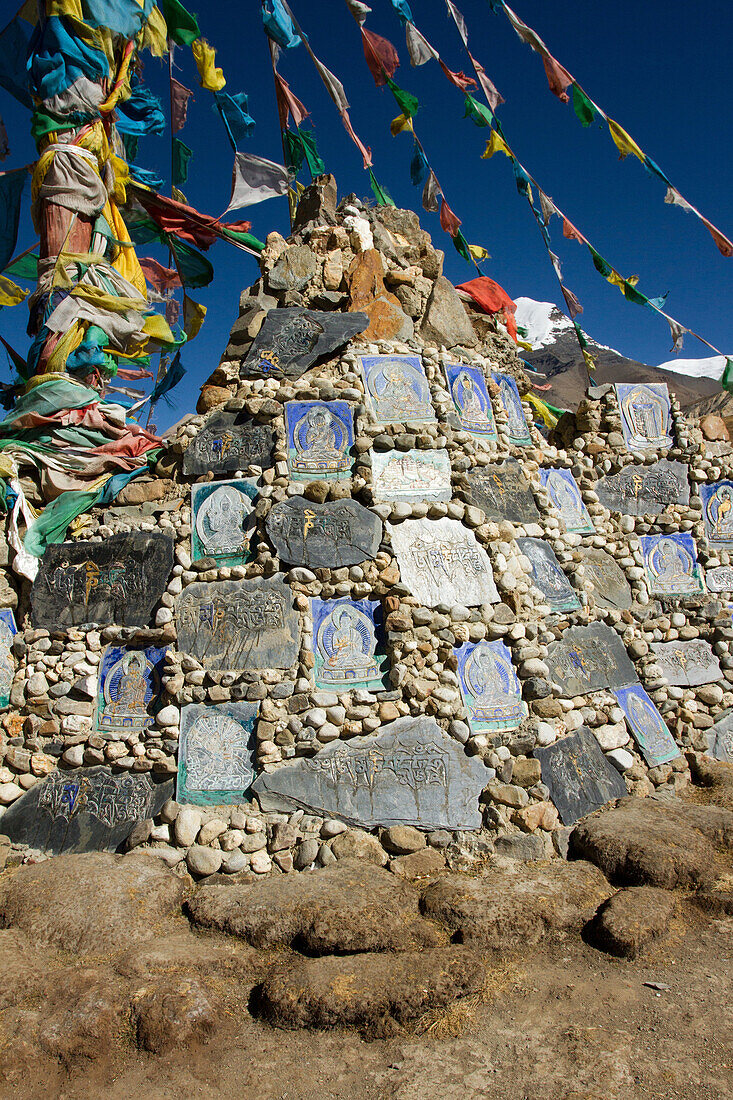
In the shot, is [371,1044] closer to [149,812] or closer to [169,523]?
[149,812]

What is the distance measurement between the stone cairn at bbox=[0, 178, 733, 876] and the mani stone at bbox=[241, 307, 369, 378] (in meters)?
0.06

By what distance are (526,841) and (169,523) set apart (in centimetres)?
381

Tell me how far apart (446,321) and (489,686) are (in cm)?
446

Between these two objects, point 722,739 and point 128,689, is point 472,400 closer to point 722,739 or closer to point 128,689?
point 722,739

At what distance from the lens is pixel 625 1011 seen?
279 cm

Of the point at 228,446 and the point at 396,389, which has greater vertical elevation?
the point at 396,389

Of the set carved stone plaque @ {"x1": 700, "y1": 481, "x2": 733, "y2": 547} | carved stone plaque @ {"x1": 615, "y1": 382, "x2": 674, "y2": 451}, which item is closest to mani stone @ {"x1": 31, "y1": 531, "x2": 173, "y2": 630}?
A: carved stone plaque @ {"x1": 615, "y1": 382, "x2": 674, "y2": 451}

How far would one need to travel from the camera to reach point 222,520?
18.3 ft

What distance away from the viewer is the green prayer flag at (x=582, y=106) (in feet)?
22.6

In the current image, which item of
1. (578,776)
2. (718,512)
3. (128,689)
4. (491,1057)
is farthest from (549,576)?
(491,1057)

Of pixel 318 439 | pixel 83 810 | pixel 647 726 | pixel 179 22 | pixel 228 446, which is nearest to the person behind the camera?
pixel 83 810

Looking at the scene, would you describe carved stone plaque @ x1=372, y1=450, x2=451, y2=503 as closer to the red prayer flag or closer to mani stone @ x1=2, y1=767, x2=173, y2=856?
mani stone @ x1=2, y1=767, x2=173, y2=856

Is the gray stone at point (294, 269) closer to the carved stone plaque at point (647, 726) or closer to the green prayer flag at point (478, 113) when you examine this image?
the green prayer flag at point (478, 113)

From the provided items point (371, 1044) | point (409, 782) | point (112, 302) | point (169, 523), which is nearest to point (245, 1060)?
point (371, 1044)
